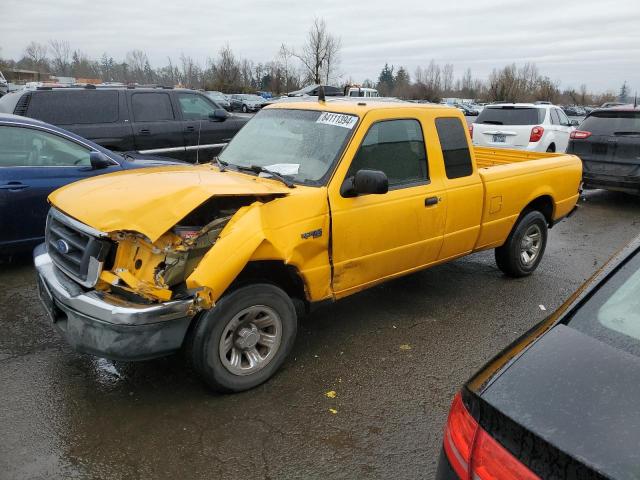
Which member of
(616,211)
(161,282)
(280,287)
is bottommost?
(616,211)

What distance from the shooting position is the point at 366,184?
354 cm

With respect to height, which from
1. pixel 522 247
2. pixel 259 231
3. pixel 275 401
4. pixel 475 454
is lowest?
pixel 275 401

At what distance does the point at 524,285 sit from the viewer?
18.3ft

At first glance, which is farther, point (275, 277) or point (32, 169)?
point (32, 169)

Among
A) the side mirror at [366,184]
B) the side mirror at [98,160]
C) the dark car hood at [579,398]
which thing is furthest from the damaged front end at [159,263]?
the side mirror at [98,160]

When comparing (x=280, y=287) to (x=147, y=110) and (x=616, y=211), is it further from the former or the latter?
(x=616, y=211)

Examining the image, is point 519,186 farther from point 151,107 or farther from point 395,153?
point 151,107

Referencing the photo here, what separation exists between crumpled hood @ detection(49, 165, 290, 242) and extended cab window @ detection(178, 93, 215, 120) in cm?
561

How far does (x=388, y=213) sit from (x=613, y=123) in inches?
307

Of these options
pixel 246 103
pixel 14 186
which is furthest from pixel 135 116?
pixel 246 103

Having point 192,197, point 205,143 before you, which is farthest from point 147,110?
point 192,197

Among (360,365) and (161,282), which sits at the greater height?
(161,282)

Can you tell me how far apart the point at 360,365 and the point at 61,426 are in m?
2.03

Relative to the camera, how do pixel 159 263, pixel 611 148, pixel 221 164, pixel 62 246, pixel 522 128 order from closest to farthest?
1. pixel 159 263
2. pixel 62 246
3. pixel 221 164
4. pixel 611 148
5. pixel 522 128
